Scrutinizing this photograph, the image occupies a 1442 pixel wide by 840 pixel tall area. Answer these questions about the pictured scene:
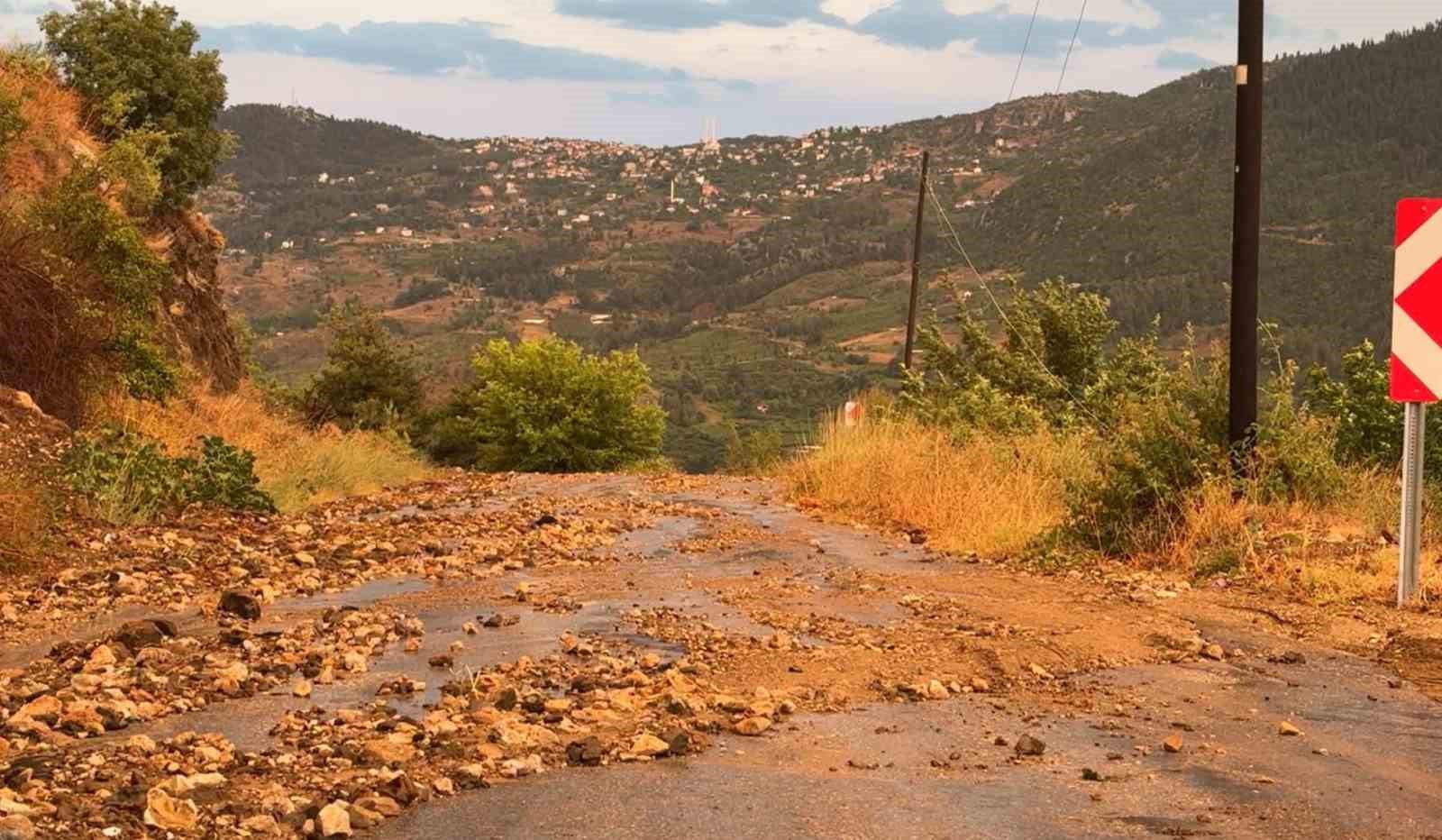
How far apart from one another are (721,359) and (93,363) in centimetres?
10072

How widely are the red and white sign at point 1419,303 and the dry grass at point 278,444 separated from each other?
10.9 meters

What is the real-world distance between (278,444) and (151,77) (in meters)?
7.63

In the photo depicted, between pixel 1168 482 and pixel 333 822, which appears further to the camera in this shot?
pixel 1168 482

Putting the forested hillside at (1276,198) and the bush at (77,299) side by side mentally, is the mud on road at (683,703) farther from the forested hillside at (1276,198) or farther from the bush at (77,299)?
the forested hillside at (1276,198)

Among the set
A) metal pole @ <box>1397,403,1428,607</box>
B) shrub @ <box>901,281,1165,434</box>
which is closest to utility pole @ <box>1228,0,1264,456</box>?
metal pole @ <box>1397,403,1428,607</box>

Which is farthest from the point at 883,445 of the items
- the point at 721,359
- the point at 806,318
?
the point at 806,318

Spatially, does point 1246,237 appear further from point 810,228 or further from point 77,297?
point 810,228

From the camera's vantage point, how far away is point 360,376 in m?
45.9

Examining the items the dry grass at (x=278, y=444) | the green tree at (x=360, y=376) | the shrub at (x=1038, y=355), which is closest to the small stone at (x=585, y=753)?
the dry grass at (x=278, y=444)

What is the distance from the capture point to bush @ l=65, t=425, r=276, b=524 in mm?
12133

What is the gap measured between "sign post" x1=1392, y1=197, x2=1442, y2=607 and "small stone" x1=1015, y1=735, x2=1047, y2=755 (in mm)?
4438

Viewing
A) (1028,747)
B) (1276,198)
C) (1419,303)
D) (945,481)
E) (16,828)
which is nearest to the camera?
(16,828)

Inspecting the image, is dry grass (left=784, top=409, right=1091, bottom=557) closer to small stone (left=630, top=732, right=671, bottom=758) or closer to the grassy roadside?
the grassy roadside

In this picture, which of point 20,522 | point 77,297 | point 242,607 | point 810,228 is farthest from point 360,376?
point 810,228
